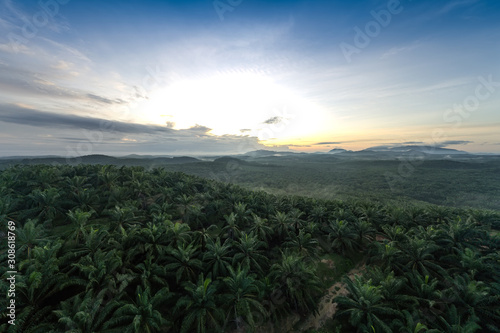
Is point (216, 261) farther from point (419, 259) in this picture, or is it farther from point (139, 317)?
point (419, 259)

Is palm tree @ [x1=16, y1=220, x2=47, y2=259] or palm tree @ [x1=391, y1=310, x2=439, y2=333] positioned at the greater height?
palm tree @ [x1=16, y1=220, x2=47, y2=259]

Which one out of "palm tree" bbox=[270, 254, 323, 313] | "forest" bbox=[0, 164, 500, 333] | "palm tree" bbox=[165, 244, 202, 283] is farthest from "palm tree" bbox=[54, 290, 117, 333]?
"palm tree" bbox=[270, 254, 323, 313]

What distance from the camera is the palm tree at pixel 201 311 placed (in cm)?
1628

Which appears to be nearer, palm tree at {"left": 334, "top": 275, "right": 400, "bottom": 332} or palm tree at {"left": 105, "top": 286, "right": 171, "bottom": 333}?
palm tree at {"left": 105, "top": 286, "right": 171, "bottom": 333}

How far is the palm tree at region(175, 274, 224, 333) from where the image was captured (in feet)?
53.4

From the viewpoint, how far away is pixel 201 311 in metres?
16.6

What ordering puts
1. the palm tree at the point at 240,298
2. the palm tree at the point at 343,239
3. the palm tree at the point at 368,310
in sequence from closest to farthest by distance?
the palm tree at the point at 368,310
the palm tree at the point at 240,298
the palm tree at the point at 343,239

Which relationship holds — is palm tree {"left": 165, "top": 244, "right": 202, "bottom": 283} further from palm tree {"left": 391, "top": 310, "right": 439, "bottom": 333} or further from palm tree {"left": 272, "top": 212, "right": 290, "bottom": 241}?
palm tree {"left": 391, "top": 310, "right": 439, "bottom": 333}

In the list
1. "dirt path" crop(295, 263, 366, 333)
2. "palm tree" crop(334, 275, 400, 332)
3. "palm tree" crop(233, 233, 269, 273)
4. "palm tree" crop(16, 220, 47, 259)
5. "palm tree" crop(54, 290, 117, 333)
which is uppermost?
"palm tree" crop(16, 220, 47, 259)

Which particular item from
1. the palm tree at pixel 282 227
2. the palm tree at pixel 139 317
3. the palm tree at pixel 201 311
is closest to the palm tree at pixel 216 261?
the palm tree at pixel 201 311

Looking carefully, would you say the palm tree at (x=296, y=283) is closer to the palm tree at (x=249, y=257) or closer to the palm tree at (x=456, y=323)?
the palm tree at (x=249, y=257)

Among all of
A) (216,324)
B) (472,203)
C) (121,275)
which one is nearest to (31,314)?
(121,275)

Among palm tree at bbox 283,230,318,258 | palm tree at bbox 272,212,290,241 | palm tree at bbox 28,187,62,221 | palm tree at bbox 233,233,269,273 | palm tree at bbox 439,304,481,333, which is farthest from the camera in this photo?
palm tree at bbox 272,212,290,241

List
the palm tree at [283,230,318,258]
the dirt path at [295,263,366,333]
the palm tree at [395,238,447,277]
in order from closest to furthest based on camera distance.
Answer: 1. the dirt path at [295,263,366,333]
2. the palm tree at [395,238,447,277]
3. the palm tree at [283,230,318,258]
